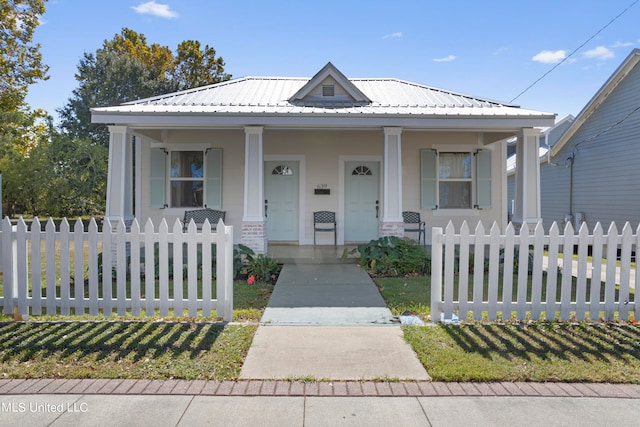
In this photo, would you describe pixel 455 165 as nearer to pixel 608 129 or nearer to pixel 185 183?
pixel 185 183

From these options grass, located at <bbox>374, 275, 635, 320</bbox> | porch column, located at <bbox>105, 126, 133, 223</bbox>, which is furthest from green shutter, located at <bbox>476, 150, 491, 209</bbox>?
porch column, located at <bbox>105, 126, 133, 223</bbox>

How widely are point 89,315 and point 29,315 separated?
27.4 inches

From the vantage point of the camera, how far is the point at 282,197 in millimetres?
10898

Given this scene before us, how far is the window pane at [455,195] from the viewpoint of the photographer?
35.4 feet

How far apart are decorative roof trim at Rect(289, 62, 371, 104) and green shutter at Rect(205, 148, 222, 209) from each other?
2.24m

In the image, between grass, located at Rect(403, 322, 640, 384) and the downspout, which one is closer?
grass, located at Rect(403, 322, 640, 384)

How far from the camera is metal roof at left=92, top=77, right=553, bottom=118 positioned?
27.7ft

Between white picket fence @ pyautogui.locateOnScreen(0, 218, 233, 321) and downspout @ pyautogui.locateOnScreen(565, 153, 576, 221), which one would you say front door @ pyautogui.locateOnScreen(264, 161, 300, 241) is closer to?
white picket fence @ pyautogui.locateOnScreen(0, 218, 233, 321)

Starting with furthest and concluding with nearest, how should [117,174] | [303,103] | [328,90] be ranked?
[328,90] < [303,103] < [117,174]

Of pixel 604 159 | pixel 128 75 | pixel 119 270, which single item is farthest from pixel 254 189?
pixel 128 75

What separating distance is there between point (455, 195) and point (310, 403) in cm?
867

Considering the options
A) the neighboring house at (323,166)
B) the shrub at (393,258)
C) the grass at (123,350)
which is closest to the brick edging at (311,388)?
the grass at (123,350)

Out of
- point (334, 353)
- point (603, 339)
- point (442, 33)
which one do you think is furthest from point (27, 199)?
point (603, 339)

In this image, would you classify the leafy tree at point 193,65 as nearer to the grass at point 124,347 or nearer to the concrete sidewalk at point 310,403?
the grass at point 124,347
